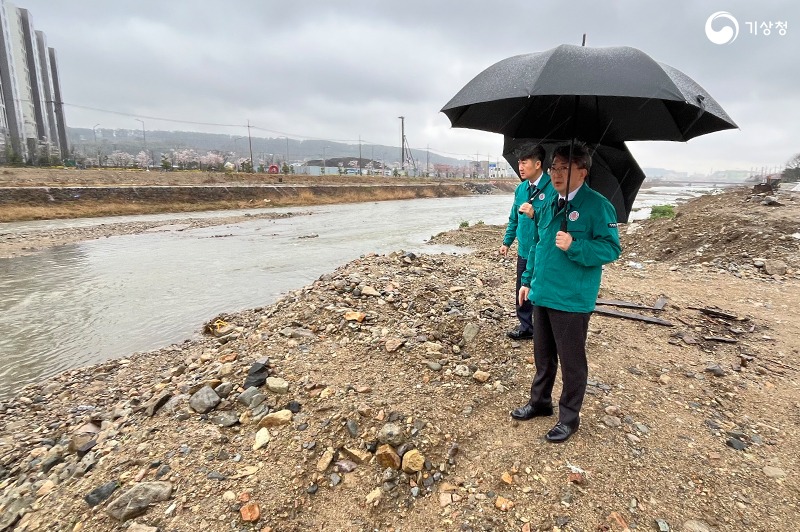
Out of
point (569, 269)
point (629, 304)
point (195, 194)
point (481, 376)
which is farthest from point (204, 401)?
point (195, 194)

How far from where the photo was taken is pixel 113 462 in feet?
9.30

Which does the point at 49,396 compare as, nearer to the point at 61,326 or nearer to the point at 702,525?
the point at 61,326

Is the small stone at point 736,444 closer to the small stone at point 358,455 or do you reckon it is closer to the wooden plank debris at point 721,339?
the wooden plank debris at point 721,339

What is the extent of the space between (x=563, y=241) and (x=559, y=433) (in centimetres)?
133

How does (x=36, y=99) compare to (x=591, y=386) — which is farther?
(x=36, y=99)

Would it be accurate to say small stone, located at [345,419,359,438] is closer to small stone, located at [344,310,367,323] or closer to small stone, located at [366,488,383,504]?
small stone, located at [366,488,383,504]

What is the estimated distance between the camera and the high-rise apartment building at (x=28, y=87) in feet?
218

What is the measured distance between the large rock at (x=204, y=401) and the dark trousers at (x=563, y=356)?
2.59 meters

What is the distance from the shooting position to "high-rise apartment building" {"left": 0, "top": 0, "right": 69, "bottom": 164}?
66.6 m

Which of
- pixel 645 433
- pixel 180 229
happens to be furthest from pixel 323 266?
pixel 180 229

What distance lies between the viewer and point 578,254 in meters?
2.35

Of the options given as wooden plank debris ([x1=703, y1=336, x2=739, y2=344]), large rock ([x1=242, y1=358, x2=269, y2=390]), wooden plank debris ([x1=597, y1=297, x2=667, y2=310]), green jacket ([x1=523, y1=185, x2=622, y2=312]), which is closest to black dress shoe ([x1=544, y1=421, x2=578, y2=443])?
green jacket ([x1=523, y1=185, x2=622, y2=312])

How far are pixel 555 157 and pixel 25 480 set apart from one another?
14.8ft

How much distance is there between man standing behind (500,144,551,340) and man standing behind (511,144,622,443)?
1.90 feet
